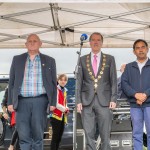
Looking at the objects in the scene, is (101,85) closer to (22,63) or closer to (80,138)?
(22,63)

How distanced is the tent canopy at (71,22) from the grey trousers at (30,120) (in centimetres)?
203

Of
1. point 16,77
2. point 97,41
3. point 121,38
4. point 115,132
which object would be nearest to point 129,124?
point 115,132

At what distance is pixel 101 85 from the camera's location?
16.3 ft

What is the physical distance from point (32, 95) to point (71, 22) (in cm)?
263

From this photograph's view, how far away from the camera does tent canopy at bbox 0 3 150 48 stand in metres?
6.45

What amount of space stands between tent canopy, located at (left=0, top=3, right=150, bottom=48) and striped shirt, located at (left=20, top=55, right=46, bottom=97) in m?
1.59

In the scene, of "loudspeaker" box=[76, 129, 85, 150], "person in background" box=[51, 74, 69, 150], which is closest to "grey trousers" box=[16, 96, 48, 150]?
"loudspeaker" box=[76, 129, 85, 150]

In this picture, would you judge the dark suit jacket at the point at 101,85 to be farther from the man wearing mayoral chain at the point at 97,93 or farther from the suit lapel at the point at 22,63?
the suit lapel at the point at 22,63

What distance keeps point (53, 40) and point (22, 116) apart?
120 inches

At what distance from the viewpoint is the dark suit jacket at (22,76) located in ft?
15.7

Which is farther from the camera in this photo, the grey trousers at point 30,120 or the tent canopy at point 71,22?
the tent canopy at point 71,22

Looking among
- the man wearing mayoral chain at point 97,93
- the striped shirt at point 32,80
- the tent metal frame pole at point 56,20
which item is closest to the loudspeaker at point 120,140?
the man wearing mayoral chain at point 97,93

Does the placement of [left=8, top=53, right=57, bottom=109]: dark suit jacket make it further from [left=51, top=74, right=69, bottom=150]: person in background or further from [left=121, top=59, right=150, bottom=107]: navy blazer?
[left=51, top=74, right=69, bottom=150]: person in background

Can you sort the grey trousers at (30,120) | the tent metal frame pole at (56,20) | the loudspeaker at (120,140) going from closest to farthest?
the grey trousers at (30,120)
the tent metal frame pole at (56,20)
the loudspeaker at (120,140)
